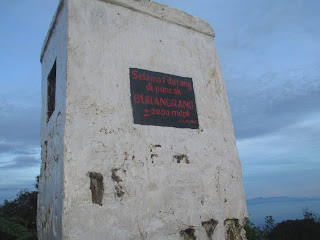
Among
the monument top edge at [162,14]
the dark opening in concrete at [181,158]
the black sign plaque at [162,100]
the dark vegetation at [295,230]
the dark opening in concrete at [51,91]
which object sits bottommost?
the dark vegetation at [295,230]

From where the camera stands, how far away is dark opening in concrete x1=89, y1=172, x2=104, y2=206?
237 centimetres

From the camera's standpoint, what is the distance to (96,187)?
2.41 metres

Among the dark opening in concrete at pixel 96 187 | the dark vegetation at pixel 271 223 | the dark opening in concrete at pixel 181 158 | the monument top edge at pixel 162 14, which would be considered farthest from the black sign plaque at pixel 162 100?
the dark vegetation at pixel 271 223

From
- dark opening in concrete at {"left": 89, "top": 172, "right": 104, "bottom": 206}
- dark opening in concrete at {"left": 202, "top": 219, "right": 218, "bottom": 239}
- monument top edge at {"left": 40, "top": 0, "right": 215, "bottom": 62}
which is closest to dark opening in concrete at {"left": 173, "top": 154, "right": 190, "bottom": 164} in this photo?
dark opening in concrete at {"left": 202, "top": 219, "right": 218, "bottom": 239}

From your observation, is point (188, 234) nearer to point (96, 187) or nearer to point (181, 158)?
point (181, 158)

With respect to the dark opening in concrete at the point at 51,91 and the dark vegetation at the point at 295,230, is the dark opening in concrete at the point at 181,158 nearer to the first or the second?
the dark opening in concrete at the point at 51,91

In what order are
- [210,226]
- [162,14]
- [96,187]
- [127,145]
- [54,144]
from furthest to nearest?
[162,14]
[210,226]
[54,144]
[127,145]
[96,187]

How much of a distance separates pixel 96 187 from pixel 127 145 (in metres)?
0.52

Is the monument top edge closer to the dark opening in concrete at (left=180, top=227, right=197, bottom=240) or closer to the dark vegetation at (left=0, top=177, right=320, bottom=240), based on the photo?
the dark opening in concrete at (left=180, top=227, right=197, bottom=240)

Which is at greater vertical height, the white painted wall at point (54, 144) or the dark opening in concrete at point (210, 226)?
the white painted wall at point (54, 144)

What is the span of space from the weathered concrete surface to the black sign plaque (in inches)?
3.1

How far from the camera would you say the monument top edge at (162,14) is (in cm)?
325

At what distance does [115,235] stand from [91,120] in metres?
1.09

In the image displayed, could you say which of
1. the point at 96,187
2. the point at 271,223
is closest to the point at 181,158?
the point at 96,187
